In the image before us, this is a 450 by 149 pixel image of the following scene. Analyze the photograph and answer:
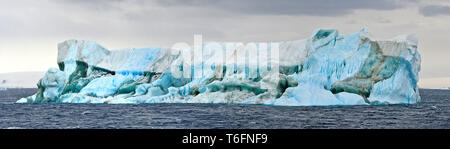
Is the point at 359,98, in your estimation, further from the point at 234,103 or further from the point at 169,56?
the point at 169,56

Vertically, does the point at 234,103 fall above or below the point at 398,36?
below

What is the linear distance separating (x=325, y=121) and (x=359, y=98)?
9.43m


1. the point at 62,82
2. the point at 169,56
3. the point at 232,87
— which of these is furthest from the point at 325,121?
the point at 62,82

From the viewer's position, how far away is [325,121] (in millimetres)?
21688

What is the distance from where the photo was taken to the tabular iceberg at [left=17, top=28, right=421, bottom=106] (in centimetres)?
3081

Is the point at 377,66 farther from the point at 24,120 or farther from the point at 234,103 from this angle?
the point at 24,120

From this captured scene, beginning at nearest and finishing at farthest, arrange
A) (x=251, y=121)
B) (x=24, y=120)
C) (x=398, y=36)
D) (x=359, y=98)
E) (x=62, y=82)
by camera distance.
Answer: (x=251, y=121) < (x=24, y=120) < (x=359, y=98) < (x=398, y=36) < (x=62, y=82)

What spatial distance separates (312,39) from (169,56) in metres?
10.4

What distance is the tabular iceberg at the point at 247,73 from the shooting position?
30.8 m

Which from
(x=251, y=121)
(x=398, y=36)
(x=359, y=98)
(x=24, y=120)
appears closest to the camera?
(x=251, y=121)

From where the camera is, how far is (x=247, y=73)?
1321 inches

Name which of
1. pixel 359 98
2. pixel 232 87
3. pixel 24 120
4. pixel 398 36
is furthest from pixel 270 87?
pixel 24 120

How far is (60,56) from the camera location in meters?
38.3

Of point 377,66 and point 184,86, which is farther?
point 184,86
